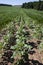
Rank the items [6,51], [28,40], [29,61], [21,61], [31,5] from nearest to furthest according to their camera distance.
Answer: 1. [21,61]
2. [29,61]
3. [6,51]
4. [28,40]
5. [31,5]

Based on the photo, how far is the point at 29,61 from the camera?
29.3ft

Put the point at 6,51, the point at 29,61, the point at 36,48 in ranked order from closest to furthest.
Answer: the point at 29,61 → the point at 6,51 → the point at 36,48

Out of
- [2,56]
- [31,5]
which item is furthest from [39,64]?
[31,5]

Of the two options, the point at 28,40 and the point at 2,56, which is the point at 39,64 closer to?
the point at 2,56

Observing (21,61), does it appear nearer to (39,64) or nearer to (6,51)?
(39,64)

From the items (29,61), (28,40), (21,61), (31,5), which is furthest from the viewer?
(31,5)

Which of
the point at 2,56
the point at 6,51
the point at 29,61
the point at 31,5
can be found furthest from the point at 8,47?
the point at 31,5

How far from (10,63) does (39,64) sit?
1.15 meters

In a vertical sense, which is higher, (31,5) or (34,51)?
(34,51)

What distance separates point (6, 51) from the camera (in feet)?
32.9

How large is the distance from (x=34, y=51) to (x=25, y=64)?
6.83 ft

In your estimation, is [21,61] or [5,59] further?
[5,59]

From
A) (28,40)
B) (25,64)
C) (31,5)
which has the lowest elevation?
(31,5)

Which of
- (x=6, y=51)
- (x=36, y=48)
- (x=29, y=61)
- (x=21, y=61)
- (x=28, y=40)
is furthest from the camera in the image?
(x=28, y=40)
